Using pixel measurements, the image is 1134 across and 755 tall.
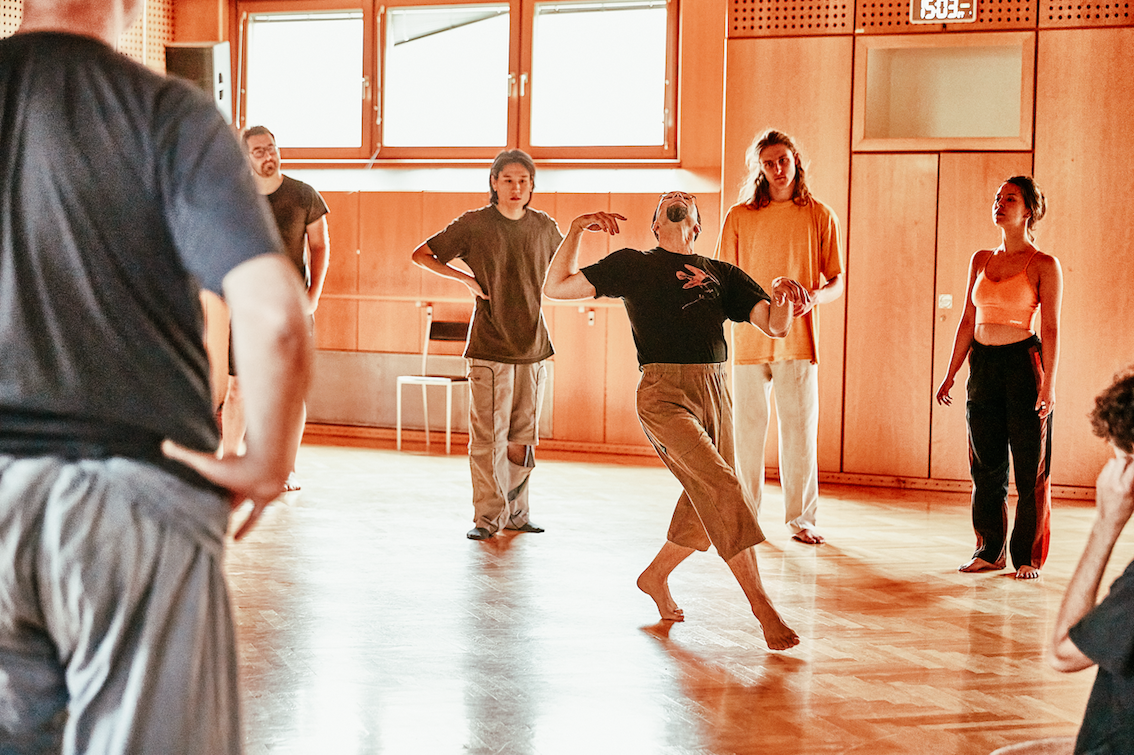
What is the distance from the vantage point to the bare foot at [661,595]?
398 cm

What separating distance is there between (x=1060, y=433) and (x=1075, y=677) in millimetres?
4137

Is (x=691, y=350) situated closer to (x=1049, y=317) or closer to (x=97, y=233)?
(x=1049, y=317)

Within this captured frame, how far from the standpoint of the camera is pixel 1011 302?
486cm

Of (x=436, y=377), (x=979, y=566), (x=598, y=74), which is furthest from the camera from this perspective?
(x=598, y=74)

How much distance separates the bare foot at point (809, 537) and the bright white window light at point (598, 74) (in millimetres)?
4257

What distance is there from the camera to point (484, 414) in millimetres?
5434

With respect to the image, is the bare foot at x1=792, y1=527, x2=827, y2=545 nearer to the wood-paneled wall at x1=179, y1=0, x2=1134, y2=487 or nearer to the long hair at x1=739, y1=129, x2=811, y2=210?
the long hair at x1=739, y1=129, x2=811, y2=210

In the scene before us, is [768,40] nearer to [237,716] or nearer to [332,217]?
[332,217]

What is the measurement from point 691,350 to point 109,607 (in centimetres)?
271

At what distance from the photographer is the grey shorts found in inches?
45.8

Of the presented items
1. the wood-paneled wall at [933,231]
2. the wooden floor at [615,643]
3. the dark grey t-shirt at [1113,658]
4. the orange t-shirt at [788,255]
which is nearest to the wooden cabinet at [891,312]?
the wood-paneled wall at [933,231]

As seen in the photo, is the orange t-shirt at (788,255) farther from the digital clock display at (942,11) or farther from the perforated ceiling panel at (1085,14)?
the perforated ceiling panel at (1085,14)

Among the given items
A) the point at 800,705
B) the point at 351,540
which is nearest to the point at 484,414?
the point at 351,540

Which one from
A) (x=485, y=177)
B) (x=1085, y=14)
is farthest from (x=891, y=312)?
(x=485, y=177)
